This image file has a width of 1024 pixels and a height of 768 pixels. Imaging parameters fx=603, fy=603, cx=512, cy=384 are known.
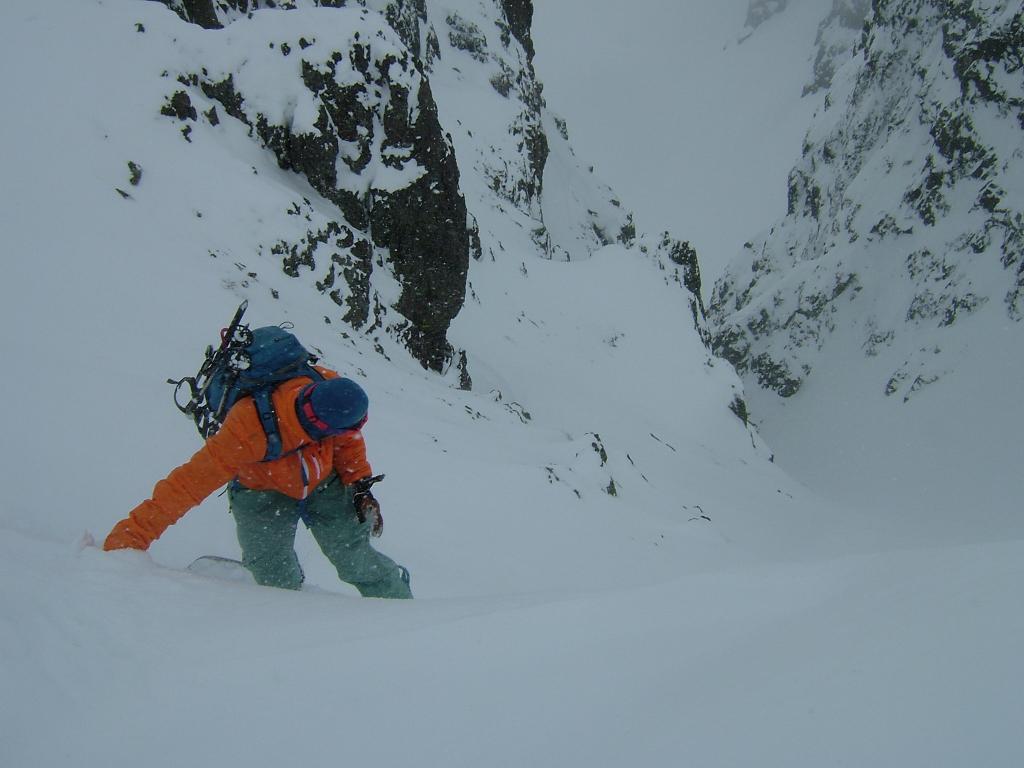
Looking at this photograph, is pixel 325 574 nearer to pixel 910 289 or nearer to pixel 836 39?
pixel 910 289

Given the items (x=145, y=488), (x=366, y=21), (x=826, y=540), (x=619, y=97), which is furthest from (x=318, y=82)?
(x=619, y=97)

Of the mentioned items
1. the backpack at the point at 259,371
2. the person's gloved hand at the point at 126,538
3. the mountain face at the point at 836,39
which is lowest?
the person's gloved hand at the point at 126,538

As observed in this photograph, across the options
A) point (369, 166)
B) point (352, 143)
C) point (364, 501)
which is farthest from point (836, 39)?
point (364, 501)

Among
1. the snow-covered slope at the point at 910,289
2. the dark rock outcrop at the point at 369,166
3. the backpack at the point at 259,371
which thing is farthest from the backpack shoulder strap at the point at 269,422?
the snow-covered slope at the point at 910,289

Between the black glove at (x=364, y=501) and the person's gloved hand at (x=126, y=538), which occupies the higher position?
the black glove at (x=364, y=501)

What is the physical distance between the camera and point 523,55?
43.4 metres

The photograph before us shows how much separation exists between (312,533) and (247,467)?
767mm

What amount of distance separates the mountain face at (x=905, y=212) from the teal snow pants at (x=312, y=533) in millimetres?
47766

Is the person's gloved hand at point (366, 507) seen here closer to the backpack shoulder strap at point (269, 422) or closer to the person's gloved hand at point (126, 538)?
the backpack shoulder strap at point (269, 422)

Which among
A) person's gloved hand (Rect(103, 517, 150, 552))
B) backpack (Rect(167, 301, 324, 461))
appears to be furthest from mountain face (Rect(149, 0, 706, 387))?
person's gloved hand (Rect(103, 517, 150, 552))

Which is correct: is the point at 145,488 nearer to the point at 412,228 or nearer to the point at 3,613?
the point at 3,613

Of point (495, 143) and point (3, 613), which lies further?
point (495, 143)

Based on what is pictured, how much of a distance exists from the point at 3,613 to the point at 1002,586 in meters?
3.90

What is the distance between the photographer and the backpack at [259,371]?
10.4 ft
